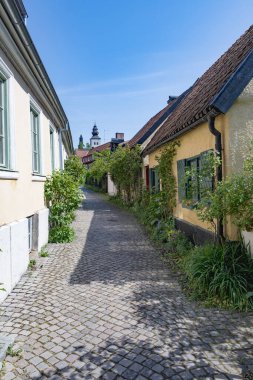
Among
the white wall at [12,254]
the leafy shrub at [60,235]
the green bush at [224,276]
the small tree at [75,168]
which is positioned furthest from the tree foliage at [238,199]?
the small tree at [75,168]

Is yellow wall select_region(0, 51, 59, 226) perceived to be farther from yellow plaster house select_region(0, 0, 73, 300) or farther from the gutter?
the gutter

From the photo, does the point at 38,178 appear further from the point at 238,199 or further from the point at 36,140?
the point at 238,199

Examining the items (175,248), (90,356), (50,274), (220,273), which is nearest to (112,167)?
(175,248)

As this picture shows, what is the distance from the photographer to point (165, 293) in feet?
15.2

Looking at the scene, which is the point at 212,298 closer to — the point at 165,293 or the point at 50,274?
the point at 165,293

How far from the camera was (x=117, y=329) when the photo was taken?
3.53 metres

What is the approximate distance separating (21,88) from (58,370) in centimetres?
497

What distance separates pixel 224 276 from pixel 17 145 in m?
4.13

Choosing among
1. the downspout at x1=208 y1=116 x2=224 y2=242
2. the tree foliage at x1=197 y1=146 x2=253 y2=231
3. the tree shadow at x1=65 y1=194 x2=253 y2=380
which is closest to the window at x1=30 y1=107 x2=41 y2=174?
the tree shadow at x1=65 y1=194 x2=253 y2=380

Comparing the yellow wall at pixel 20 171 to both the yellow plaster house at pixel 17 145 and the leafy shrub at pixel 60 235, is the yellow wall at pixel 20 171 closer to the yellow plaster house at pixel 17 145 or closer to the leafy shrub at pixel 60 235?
the yellow plaster house at pixel 17 145

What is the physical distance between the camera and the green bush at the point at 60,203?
8328 millimetres

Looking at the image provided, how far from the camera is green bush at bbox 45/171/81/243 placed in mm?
8328

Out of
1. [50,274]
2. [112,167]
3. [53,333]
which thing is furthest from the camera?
[112,167]

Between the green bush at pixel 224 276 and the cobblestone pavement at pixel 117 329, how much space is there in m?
0.27
